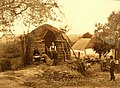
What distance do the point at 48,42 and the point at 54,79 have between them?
420cm

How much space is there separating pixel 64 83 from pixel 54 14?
1.73m

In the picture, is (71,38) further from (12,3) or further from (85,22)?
(12,3)

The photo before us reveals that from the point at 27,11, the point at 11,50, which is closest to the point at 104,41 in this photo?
the point at 11,50

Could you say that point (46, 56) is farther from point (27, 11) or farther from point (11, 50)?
point (27, 11)

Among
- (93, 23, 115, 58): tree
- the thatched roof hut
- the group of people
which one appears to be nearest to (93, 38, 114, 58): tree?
(93, 23, 115, 58): tree

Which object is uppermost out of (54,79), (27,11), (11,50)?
(27,11)

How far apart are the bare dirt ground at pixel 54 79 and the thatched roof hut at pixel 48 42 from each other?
44.7 inches

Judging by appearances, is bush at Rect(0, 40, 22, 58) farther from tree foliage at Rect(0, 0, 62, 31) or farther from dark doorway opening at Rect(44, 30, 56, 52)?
dark doorway opening at Rect(44, 30, 56, 52)

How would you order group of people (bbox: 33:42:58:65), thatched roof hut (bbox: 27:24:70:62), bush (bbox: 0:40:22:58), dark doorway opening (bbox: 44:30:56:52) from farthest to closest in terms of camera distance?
dark doorway opening (bbox: 44:30:56:52) < thatched roof hut (bbox: 27:24:70:62) < group of people (bbox: 33:42:58:65) < bush (bbox: 0:40:22:58)

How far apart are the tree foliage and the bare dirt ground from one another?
4.55 ft

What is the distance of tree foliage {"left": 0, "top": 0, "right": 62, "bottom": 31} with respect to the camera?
6.79 metres

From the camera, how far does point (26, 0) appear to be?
679 centimetres

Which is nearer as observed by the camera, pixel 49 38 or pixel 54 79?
pixel 54 79

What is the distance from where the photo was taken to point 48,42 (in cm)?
1204
